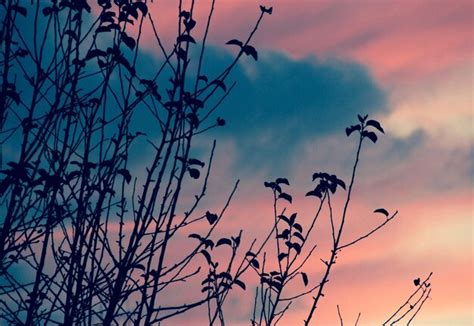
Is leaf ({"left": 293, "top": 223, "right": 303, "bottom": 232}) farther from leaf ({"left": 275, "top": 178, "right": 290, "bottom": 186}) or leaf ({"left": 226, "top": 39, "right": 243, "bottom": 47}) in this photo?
leaf ({"left": 226, "top": 39, "right": 243, "bottom": 47})

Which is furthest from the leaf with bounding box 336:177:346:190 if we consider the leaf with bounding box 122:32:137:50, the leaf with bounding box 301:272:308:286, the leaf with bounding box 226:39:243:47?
the leaf with bounding box 122:32:137:50

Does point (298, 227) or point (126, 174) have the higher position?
point (298, 227)

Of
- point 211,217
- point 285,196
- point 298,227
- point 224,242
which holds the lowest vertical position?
point 211,217

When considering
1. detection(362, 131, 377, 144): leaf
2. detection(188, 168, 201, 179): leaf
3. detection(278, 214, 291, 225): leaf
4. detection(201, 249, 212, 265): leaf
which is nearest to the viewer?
detection(188, 168, 201, 179): leaf

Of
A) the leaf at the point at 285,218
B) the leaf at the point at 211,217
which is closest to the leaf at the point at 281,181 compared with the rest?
the leaf at the point at 285,218

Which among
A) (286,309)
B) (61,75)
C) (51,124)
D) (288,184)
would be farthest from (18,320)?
(288,184)

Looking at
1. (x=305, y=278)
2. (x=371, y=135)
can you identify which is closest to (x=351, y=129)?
(x=371, y=135)

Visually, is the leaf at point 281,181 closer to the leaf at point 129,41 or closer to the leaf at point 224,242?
the leaf at point 224,242

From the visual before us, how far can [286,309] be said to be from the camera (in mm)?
8172

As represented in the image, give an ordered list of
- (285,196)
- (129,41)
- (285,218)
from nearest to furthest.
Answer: (129,41)
(285,196)
(285,218)

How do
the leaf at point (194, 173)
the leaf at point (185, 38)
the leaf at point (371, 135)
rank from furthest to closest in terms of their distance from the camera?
the leaf at point (371, 135), the leaf at point (194, 173), the leaf at point (185, 38)

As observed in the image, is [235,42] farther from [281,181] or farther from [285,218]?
[285,218]

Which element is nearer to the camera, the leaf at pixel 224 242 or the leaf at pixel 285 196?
the leaf at pixel 224 242

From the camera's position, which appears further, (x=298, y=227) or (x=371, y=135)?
(x=298, y=227)
